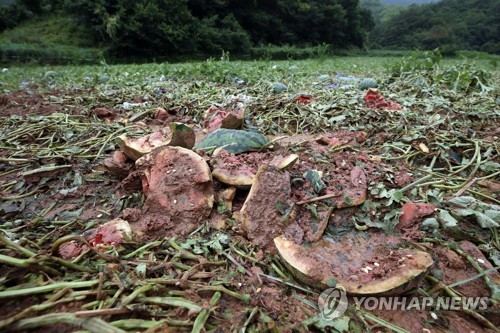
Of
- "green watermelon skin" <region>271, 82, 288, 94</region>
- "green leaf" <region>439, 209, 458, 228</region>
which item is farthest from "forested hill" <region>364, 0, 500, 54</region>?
"green leaf" <region>439, 209, 458, 228</region>

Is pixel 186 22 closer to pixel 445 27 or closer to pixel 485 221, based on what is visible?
pixel 485 221

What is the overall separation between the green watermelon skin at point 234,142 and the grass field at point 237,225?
191 mm

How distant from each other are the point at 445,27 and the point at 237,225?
152ft

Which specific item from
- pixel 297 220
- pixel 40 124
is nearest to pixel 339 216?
pixel 297 220

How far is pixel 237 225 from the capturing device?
155cm

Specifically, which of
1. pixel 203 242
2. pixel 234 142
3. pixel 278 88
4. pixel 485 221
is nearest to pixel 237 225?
pixel 203 242

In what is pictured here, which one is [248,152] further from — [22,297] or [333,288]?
[22,297]

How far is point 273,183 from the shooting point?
157 cm

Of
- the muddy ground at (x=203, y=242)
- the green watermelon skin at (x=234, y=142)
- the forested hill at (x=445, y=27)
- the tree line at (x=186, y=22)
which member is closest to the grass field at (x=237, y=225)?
the muddy ground at (x=203, y=242)

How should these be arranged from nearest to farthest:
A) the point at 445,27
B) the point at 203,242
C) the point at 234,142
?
the point at 203,242
the point at 234,142
the point at 445,27

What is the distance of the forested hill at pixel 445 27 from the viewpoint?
35188mm

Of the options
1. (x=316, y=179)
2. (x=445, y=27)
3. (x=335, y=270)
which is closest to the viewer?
(x=335, y=270)

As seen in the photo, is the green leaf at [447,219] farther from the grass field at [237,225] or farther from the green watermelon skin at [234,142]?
the green watermelon skin at [234,142]

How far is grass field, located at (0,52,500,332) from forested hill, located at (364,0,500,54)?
35579 millimetres
